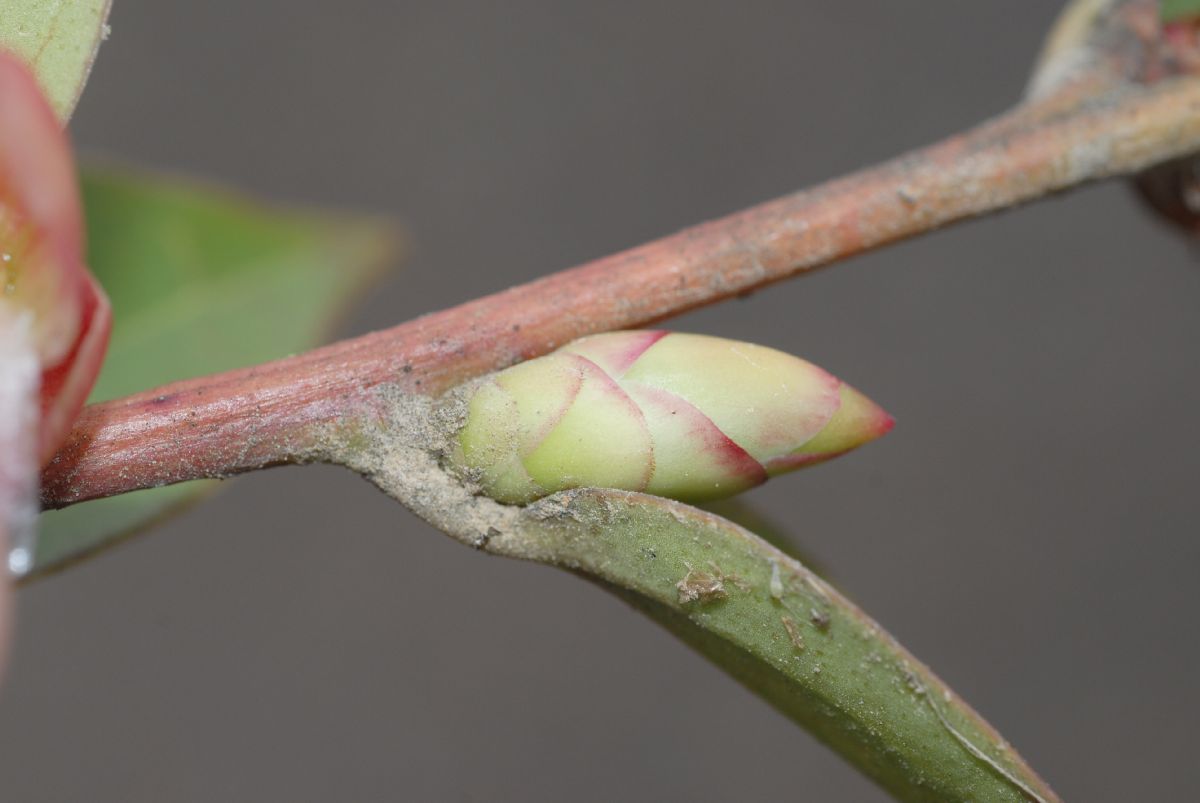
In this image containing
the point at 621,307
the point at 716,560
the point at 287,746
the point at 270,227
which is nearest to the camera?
the point at 716,560

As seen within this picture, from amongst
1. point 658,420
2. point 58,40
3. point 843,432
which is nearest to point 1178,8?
point 843,432

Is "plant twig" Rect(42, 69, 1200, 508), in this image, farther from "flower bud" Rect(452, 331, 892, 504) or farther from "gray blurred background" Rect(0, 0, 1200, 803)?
A: "gray blurred background" Rect(0, 0, 1200, 803)

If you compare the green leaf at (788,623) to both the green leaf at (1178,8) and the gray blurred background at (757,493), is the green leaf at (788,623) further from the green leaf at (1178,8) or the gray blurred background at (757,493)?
the gray blurred background at (757,493)

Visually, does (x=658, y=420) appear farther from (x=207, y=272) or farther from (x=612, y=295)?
(x=207, y=272)

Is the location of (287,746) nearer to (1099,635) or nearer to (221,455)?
(1099,635)

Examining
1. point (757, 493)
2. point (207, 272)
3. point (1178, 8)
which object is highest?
point (1178, 8)

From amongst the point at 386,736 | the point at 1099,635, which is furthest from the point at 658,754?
the point at 1099,635
